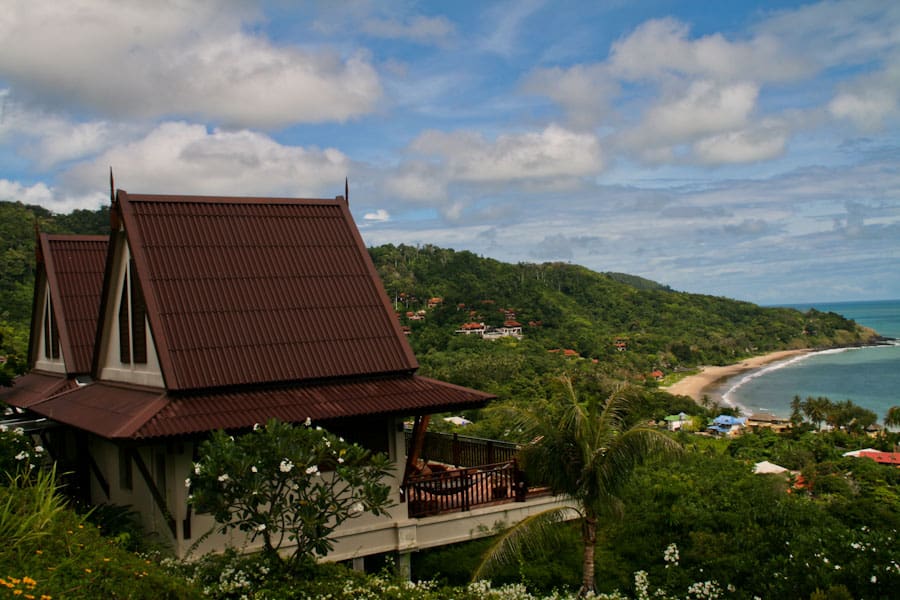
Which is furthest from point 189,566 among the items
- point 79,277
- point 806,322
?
point 806,322

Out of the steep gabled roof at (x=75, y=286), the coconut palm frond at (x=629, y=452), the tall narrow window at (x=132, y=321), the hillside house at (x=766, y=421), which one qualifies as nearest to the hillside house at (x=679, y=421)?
the hillside house at (x=766, y=421)

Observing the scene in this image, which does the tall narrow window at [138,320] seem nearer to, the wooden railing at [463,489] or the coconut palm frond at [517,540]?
the wooden railing at [463,489]

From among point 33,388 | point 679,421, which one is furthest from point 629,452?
point 679,421

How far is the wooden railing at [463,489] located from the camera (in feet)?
39.1

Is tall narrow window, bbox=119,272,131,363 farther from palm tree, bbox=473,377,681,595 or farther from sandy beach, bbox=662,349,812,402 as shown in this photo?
sandy beach, bbox=662,349,812,402

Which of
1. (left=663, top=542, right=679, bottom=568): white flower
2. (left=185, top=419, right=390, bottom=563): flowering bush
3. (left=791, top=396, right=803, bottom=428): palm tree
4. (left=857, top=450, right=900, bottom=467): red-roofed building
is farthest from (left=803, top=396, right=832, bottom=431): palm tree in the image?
(left=185, top=419, right=390, bottom=563): flowering bush

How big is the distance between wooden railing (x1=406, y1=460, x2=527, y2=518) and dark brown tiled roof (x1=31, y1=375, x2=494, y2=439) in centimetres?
131

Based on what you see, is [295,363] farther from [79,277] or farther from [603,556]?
[79,277]

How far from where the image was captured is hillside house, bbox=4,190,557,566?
10.5 metres

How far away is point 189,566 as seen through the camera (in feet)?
30.2

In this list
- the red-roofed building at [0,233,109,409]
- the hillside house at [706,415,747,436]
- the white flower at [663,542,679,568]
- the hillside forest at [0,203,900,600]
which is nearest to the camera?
the hillside forest at [0,203,900,600]

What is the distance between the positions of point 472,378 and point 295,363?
35.9 metres

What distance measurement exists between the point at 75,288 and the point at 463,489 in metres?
10.2

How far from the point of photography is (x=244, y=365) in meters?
11.1
